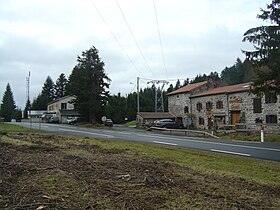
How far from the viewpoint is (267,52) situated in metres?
20.5

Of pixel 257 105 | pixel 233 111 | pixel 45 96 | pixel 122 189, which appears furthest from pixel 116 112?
pixel 122 189

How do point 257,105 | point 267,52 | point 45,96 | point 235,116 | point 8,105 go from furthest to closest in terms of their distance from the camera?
point 45,96 → point 8,105 → point 235,116 → point 257,105 → point 267,52

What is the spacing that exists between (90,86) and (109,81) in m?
4.44

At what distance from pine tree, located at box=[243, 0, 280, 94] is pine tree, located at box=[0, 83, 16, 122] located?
99434 mm

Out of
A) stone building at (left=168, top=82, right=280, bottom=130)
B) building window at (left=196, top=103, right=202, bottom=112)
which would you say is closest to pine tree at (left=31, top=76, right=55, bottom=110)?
stone building at (left=168, top=82, right=280, bottom=130)

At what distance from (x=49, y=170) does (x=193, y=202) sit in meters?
4.30

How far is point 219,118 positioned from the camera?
5003 cm

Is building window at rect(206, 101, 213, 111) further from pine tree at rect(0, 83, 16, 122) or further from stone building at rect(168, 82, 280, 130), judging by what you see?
pine tree at rect(0, 83, 16, 122)

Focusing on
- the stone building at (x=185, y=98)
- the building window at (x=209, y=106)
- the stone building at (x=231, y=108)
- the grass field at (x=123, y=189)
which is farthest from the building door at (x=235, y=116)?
the grass field at (x=123, y=189)

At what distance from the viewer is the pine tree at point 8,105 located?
108 m

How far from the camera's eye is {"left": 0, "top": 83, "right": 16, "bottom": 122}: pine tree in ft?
354

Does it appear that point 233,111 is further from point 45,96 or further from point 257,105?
point 45,96

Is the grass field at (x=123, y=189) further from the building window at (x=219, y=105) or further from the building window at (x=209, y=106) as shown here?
the building window at (x=209, y=106)

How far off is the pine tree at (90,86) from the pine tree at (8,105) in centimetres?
5482
